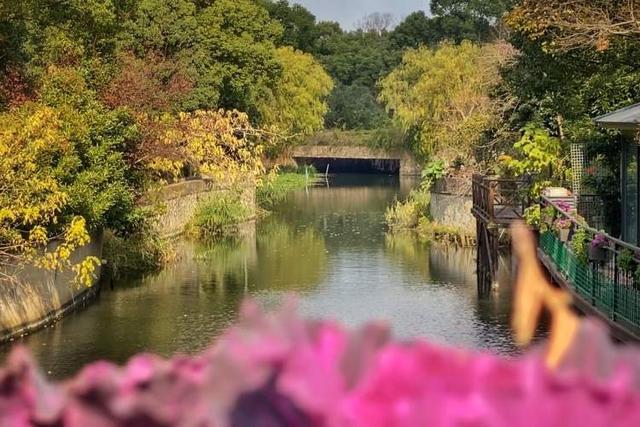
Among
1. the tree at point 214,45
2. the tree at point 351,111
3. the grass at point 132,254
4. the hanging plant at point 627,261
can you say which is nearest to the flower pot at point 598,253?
the hanging plant at point 627,261

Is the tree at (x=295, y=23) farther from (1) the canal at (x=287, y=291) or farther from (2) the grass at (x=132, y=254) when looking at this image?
(2) the grass at (x=132, y=254)

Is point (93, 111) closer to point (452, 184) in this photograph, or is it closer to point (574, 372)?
point (452, 184)

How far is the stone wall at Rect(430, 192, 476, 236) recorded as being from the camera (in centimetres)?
2398

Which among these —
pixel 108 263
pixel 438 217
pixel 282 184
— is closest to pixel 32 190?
pixel 108 263

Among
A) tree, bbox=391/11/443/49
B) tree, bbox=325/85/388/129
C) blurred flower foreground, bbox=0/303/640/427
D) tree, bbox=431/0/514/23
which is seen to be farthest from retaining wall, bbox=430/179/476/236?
tree, bbox=391/11/443/49

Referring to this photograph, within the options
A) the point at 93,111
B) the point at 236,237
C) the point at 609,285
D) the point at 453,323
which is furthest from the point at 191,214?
the point at 609,285

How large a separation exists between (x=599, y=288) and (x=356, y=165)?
139 ft

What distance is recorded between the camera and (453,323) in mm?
14781

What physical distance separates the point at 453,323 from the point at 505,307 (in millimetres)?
1771

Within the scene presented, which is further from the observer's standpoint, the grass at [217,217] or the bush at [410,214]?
the bush at [410,214]

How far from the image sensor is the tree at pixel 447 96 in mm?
24281

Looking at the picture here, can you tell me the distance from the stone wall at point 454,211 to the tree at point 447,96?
103cm

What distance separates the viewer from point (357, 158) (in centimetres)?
4759

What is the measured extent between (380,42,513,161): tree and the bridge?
4.43 m
